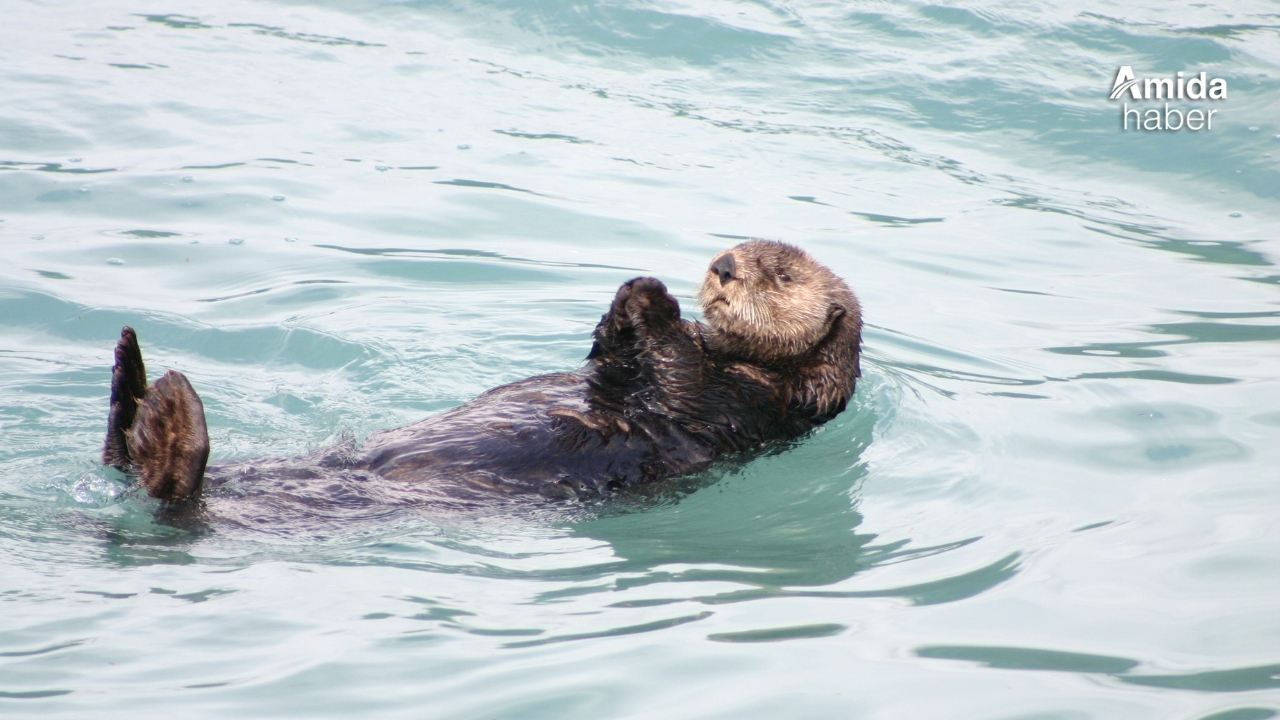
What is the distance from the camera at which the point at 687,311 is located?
20.6ft

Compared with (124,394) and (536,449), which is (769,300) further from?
(124,394)

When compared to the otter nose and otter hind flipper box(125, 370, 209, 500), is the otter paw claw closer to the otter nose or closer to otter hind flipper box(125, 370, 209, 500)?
the otter nose

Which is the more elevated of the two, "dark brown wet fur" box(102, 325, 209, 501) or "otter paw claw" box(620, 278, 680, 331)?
"otter paw claw" box(620, 278, 680, 331)

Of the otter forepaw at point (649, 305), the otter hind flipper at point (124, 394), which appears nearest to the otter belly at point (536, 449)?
the otter forepaw at point (649, 305)

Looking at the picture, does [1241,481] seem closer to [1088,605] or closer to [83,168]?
[1088,605]

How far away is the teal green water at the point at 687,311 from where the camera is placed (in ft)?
9.43

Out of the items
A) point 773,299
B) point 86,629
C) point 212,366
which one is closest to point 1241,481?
point 773,299

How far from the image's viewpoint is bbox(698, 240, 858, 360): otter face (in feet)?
14.3

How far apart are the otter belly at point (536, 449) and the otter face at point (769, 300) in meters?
0.54

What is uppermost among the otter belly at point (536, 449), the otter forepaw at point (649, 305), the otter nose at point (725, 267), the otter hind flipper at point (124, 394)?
the otter nose at point (725, 267)

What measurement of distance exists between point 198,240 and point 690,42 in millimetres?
Answer: 5177

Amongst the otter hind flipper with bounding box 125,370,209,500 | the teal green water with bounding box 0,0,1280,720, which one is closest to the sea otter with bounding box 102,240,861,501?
the otter hind flipper with bounding box 125,370,209,500

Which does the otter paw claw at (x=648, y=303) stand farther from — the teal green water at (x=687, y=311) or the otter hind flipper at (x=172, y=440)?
the otter hind flipper at (x=172, y=440)

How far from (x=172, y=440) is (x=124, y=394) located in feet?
1.30
